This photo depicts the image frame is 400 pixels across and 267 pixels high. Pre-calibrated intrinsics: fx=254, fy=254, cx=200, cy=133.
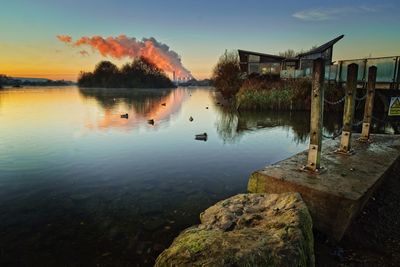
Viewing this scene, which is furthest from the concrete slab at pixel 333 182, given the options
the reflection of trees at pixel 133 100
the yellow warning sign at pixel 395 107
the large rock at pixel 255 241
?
the reflection of trees at pixel 133 100

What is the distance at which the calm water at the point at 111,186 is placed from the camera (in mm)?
5301

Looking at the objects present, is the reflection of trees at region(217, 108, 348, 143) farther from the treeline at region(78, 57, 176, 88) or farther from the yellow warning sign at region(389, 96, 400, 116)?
the treeline at region(78, 57, 176, 88)

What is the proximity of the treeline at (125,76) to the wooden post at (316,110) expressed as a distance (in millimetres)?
127618

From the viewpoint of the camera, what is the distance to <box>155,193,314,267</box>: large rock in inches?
127

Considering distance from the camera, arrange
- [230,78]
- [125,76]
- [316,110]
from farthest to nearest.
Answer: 1. [125,76]
2. [230,78]
3. [316,110]

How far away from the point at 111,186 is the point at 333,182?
6614 mm

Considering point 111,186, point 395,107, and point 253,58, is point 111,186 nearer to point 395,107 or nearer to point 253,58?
point 395,107

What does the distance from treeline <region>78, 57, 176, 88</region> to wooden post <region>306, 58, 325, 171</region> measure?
127618 mm

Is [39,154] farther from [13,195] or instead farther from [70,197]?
[70,197]

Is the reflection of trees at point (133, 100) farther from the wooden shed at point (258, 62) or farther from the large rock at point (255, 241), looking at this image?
the large rock at point (255, 241)

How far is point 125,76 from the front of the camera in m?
126

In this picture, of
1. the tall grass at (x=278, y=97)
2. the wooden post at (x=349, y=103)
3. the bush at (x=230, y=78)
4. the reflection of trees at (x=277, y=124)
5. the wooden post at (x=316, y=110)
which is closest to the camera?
the wooden post at (x=316, y=110)

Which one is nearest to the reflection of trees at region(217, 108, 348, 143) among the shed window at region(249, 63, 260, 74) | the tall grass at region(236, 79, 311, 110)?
the tall grass at region(236, 79, 311, 110)

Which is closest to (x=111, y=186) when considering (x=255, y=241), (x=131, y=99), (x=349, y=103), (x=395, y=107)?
(x=255, y=241)
